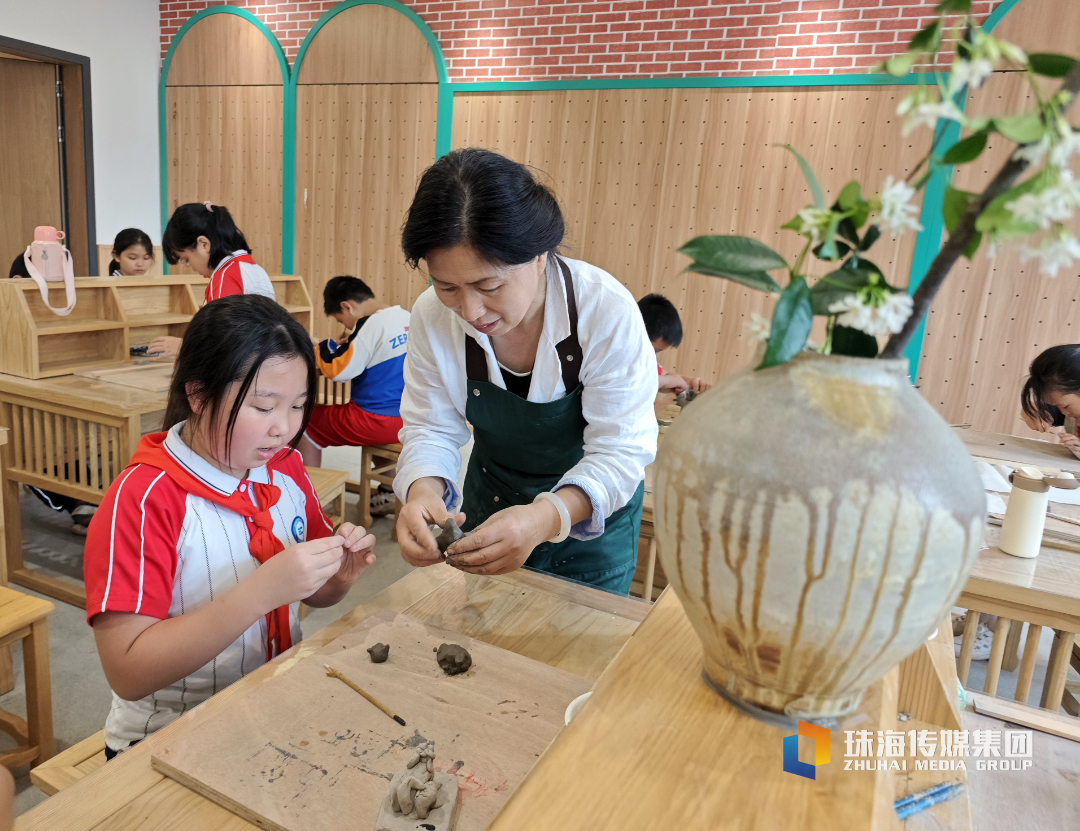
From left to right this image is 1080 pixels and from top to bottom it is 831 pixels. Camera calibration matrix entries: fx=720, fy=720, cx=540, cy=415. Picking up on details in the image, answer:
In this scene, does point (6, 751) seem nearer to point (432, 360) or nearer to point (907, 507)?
point (432, 360)

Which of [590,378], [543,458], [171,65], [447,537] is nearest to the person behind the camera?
[447,537]

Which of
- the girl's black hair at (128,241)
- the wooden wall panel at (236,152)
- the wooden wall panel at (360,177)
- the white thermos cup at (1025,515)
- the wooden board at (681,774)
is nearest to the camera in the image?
the wooden board at (681,774)

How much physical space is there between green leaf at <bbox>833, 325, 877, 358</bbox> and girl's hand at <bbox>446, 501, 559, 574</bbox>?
0.73m

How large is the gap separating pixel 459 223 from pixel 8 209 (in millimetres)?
7156

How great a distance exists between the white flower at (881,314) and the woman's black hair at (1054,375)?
2925 millimetres

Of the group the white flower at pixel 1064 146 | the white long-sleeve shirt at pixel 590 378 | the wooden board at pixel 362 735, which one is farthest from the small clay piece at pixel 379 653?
the white flower at pixel 1064 146

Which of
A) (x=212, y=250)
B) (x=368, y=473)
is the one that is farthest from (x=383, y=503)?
(x=212, y=250)

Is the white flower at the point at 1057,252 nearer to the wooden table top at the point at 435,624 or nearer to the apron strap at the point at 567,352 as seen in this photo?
the wooden table top at the point at 435,624

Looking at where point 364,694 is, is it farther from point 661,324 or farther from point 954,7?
point 661,324

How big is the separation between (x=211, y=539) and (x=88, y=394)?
203 cm

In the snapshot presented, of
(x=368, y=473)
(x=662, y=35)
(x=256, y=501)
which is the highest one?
(x=662, y=35)

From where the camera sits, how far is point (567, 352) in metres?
1.48

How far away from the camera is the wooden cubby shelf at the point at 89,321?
305 cm

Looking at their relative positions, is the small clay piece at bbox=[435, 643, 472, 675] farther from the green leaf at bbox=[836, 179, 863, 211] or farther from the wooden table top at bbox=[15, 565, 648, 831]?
the green leaf at bbox=[836, 179, 863, 211]
